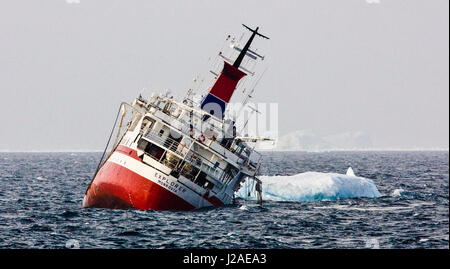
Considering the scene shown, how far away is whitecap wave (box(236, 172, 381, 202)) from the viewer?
53.8 metres

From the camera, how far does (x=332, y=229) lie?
3672 centimetres

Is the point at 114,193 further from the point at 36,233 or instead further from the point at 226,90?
the point at 226,90

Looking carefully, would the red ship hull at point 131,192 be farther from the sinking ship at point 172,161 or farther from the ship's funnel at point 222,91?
the ship's funnel at point 222,91

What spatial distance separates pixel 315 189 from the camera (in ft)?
177

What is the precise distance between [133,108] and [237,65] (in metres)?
9.01

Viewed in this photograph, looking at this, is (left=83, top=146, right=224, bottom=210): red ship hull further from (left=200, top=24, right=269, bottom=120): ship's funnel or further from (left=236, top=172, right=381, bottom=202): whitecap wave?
(left=236, top=172, right=381, bottom=202): whitecap wave

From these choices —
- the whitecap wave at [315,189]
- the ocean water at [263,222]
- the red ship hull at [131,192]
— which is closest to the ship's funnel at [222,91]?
the ocean water at [263,222]

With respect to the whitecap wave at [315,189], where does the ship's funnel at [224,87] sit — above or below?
above

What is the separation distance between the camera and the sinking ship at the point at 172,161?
40000 mm

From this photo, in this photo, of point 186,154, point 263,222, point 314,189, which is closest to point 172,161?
point 186,154

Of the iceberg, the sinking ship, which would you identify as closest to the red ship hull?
the sinking ship

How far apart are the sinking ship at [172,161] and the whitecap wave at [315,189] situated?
9939mm

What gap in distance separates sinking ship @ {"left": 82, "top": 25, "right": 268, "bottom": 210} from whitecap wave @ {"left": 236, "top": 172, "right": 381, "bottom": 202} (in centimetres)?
994
